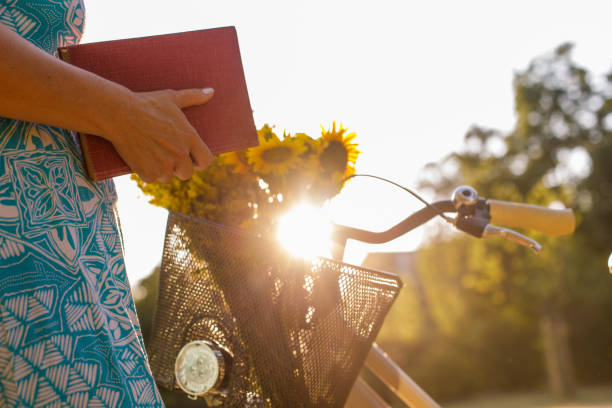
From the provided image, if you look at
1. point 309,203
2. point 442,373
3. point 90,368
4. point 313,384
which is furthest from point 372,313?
point 442,373

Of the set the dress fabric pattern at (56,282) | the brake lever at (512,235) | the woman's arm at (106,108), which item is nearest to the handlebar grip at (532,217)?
the brake lever at (512,235)

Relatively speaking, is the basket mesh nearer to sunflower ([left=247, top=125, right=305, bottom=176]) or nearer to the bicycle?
the bicycle

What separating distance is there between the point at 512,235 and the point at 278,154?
0.70 meters

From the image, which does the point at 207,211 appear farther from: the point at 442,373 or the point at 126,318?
the point at 442,373

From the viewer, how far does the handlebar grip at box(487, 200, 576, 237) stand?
5.42ft

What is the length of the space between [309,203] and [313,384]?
0.53 meters

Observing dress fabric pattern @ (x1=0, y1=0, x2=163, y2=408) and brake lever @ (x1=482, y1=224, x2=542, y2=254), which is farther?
brake lever @ (x1=482, y1=224, x2=542, y2=254)

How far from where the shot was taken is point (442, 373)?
18.5 m

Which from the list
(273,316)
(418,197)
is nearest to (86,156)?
(273,316)

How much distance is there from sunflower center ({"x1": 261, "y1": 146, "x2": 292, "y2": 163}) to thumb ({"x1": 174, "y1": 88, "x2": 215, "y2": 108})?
19.6 inches

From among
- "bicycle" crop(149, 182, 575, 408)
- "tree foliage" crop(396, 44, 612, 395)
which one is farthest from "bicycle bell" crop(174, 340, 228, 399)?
"tree foliage" crop(396, 44, 612, 395)

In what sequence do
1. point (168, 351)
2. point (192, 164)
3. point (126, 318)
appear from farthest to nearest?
1. point (168, 351)
2. point (192, 164)
3. point (126, 318)

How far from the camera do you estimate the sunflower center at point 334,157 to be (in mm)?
1688

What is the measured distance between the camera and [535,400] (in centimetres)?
1762
